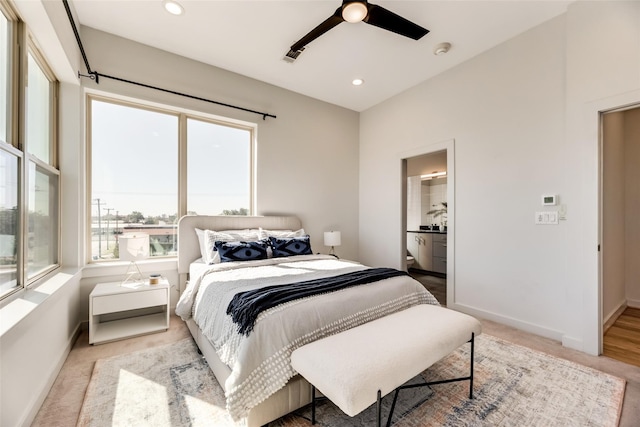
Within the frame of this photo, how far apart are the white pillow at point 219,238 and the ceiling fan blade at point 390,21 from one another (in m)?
2.44

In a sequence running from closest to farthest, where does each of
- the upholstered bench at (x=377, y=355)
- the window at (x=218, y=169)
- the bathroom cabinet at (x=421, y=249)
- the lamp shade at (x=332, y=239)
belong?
the upholstered bench at (x=377, y=355)
the window at (x=218, y=169)
the lamp shade at (x=332, y=239)
the bathroom cabinet at (x=421, y=249)

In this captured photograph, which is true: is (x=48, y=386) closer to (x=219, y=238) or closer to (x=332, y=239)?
(x=219, y=238)

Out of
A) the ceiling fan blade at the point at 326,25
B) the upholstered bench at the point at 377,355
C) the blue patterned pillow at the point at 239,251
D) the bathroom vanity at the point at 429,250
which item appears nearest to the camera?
the upholstered bench at the point at 377,355

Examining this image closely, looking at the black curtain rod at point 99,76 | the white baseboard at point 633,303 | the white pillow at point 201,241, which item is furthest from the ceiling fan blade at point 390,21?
the white baseboard at point 633,303

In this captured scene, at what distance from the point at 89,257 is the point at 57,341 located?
3.53 feet

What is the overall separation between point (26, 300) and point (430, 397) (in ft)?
8.44

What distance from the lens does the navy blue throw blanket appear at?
1564 mm

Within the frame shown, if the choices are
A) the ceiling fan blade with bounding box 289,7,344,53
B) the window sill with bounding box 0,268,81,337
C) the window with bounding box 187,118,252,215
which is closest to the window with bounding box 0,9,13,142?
the window sill with bounding box 0,268,81,337

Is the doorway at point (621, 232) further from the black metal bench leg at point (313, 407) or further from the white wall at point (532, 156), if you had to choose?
the black metal bench leg at point (313, 407)

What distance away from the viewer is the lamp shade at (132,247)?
2654mm

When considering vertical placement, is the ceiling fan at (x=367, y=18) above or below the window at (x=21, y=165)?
above

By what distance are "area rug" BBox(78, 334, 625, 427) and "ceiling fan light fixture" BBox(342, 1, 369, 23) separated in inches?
105

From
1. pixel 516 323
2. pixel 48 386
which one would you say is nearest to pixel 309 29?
pixel 48 386

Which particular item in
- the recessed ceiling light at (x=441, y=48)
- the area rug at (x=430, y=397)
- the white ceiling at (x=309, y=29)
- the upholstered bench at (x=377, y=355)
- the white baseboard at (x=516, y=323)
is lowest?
the area rug at (x=430, y=397)
